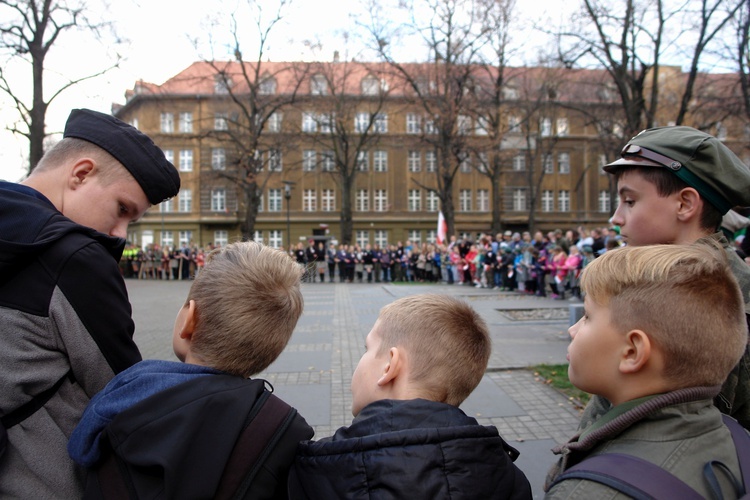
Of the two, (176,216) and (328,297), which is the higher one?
(176,216)

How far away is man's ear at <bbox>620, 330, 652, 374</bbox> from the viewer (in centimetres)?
120

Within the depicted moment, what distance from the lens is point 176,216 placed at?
1891 inches

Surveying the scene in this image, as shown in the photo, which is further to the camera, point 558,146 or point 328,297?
point 558,146

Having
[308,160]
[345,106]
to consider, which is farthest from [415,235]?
[345,106]

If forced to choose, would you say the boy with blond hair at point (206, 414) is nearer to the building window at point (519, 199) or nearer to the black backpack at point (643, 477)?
the black backpack at point (643, 477)

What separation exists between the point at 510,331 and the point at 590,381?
7730 millimetres

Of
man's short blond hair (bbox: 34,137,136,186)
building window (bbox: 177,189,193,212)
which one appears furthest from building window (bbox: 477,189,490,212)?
man's short blond hair (bbox: 34,137,136,186)

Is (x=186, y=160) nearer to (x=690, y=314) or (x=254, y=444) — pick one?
(x=254, y=444)

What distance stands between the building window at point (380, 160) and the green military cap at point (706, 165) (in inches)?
1884

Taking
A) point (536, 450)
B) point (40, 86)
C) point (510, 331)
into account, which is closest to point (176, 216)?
point (40, 86)

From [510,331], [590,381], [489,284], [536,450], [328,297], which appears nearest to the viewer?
[590,381]

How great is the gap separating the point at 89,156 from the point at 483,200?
49.3 m

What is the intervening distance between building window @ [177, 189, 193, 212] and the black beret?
1958 inches

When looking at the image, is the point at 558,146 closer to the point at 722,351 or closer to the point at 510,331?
the point at 510,331
